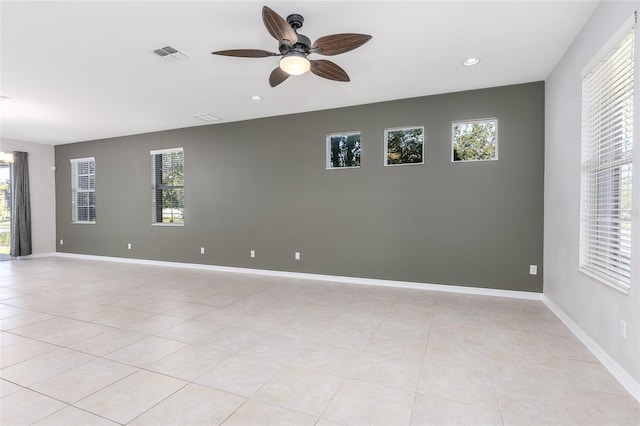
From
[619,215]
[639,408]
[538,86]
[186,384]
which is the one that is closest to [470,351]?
[639,408]

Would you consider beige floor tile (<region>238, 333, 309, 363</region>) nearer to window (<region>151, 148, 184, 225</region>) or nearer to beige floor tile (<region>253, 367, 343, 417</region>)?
beige floor tile (<region>253, 367, 343, 417</region>)

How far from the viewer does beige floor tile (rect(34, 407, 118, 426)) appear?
169 cm

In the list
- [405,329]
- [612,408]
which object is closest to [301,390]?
[405,329]

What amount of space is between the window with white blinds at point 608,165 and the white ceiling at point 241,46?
55 cm

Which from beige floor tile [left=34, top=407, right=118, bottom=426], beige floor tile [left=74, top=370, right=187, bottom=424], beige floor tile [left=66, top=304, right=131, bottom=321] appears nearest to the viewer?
beige floor tile [left=34, top=407, right=118, bottom=426]

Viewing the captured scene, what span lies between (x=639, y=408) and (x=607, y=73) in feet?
7.75

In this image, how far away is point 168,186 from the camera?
6.58 m

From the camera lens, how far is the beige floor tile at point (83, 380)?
197 cm

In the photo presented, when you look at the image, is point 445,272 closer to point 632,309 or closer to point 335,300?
point 335,300

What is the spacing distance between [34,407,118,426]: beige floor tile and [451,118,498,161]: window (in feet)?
14.8

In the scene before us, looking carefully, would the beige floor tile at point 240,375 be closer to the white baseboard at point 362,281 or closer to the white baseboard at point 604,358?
the white baseboard at point 604,358

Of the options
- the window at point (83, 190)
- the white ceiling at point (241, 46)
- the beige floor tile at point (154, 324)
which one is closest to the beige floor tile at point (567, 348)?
the white ceiling at point (241, 46)

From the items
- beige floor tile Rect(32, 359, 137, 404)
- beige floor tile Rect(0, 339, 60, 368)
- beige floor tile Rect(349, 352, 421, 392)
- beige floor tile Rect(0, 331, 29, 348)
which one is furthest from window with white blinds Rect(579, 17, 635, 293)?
beige floor tile Rect(0, 331, 29, 348)

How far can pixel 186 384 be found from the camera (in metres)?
2.08
